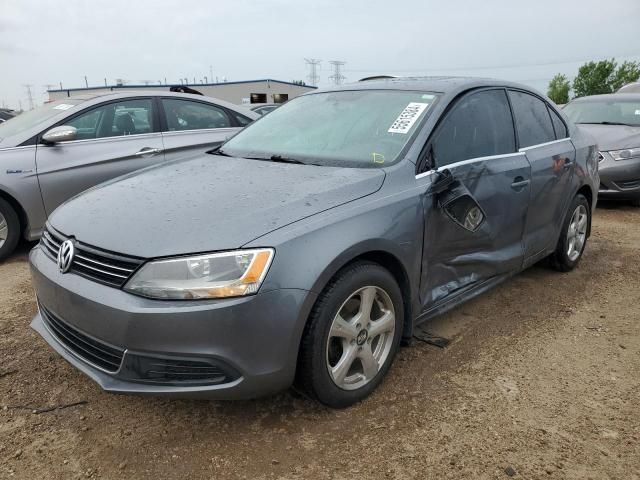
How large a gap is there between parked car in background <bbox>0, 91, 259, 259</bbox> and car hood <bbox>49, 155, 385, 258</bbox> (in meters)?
2.09

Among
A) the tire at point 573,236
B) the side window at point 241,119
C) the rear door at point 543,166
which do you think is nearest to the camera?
the rear door at point 543,166

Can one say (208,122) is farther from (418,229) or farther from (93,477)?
(93,477)

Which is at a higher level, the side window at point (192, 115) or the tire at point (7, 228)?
the side window at point (192, 115)

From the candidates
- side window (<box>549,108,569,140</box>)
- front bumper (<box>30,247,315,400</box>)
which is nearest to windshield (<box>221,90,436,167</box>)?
front bumper (<box>30,247,315,400</box>)

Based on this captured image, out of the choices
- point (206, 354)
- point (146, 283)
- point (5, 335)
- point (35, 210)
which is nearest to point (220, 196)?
point (146, 283)

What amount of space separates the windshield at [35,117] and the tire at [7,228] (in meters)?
0.75

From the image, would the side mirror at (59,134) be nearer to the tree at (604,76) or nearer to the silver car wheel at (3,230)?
the silver car wheel at (3,230)

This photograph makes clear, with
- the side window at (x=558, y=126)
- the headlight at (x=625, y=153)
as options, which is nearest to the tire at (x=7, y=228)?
the side window at (x=558, y=126)

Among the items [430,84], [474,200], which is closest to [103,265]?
[474,200]

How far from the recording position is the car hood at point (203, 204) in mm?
2135

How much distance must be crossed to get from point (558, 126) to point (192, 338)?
3.42m

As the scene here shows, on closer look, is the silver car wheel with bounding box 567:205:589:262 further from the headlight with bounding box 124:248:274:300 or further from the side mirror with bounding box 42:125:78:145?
the side mirror with bounding box 42:125:78:145

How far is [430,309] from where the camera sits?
2.93 m

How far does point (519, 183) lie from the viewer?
136 inches
